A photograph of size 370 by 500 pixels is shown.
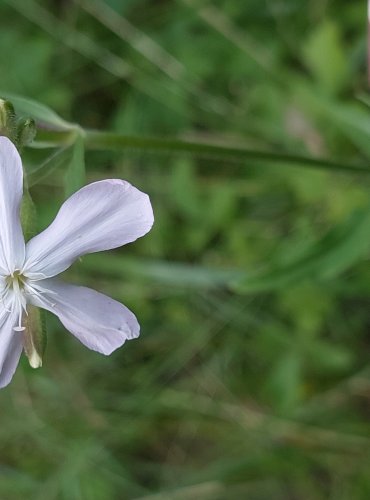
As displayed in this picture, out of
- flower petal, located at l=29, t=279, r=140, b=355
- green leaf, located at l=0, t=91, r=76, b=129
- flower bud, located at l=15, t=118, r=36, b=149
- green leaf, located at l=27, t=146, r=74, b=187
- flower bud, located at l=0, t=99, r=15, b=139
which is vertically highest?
flower bud, located at l=0, t=99, r=15, b=139

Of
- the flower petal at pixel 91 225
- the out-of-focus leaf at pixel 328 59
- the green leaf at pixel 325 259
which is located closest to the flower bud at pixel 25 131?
the flower petal at pixel 91 225

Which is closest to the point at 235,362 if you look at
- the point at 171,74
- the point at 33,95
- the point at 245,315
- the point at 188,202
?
the point at 245,315

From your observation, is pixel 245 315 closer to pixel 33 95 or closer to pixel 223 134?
pixel 223 134

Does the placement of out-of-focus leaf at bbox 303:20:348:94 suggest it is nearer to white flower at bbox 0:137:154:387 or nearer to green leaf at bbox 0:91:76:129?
green leaf at bbox 0:91:76:129

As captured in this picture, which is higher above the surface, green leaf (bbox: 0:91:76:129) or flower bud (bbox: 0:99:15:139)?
flower bud (bbox: 0:99:15:139)

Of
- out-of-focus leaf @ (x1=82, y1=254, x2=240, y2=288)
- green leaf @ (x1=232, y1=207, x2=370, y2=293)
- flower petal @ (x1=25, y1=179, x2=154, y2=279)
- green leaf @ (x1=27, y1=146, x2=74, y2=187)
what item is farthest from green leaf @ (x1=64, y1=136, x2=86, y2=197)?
out-of-focus leaf @ (x1=82, y1=254, x2=240, y2=288)

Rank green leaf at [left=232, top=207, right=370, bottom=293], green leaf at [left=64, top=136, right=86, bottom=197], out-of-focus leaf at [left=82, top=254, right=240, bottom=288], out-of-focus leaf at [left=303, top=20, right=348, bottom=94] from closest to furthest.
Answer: green leaf at [left=64, top=136, right=86, bottom=197] < green leaf at [left=232, top=207, right=370, bottom=293] < out-of-focus leaf at [left=82, top=254, right=240, bottom=288] < out-of-focus leaf at [left=303, top=20, right=348, bottom=94]

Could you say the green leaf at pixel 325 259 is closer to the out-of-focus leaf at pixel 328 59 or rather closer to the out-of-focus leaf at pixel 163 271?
the out-of-focus leaf at pixel 163 271
